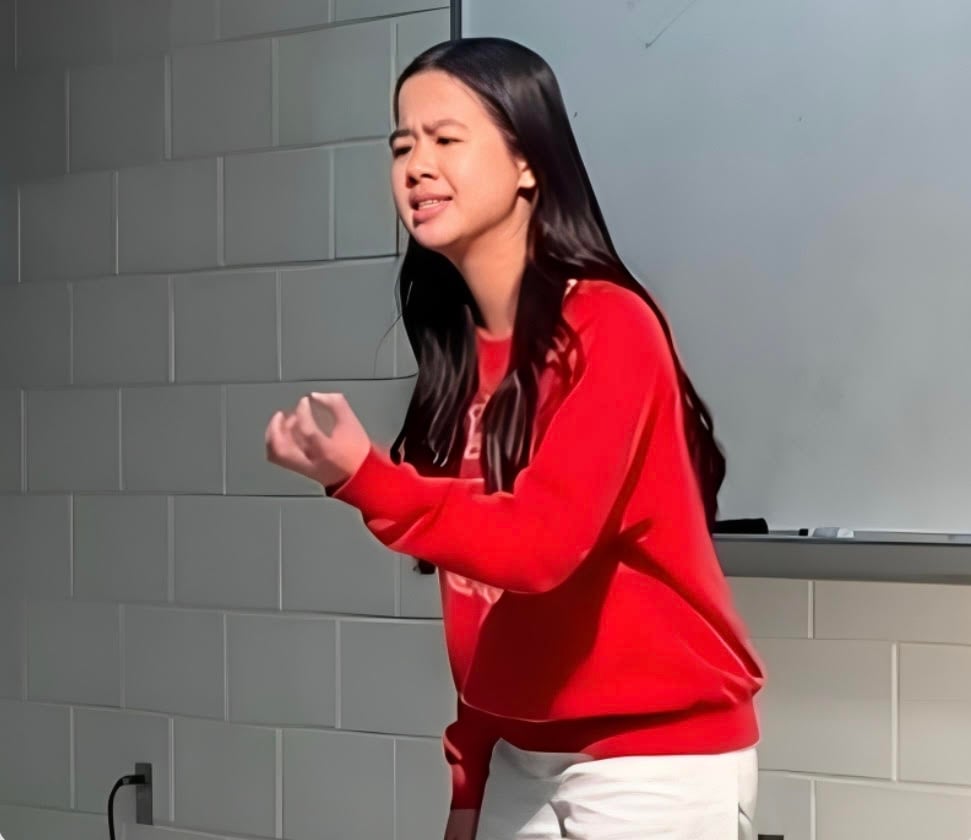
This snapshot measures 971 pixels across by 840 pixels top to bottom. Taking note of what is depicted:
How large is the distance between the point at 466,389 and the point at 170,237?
683 millimetres

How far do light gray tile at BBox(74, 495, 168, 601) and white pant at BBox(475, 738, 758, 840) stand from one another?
2.52ft

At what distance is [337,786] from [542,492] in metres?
0.76

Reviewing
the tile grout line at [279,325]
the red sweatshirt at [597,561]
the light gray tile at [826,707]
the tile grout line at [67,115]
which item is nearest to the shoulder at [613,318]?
the red sweatshirt at [597,561]

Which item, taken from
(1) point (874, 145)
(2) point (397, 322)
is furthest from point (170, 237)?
(1) point (874, 145)

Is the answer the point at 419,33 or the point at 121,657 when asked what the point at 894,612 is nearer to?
the point at 419,33

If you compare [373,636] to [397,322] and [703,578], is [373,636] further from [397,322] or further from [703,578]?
[703,578]

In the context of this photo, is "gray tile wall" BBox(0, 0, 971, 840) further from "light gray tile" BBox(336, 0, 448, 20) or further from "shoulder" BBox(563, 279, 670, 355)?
"shoulder" BBox(563, 279, 670, 355)

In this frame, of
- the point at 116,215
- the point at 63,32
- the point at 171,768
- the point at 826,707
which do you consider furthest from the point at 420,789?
the point at 63,32

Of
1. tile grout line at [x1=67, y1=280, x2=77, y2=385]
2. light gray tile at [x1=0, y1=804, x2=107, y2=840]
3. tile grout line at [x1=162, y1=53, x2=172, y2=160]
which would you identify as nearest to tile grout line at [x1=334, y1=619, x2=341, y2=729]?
light gray tile at [x1=0, y1=804, x2=107, y2=840]

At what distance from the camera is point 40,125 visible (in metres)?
1.81

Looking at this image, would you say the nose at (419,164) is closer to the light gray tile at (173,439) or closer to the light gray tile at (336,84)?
the light gray tile at (336,84)

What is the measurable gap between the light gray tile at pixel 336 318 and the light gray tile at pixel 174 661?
312 millimetres

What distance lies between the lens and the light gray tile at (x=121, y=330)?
5.63 ft

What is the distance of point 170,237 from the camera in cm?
171
